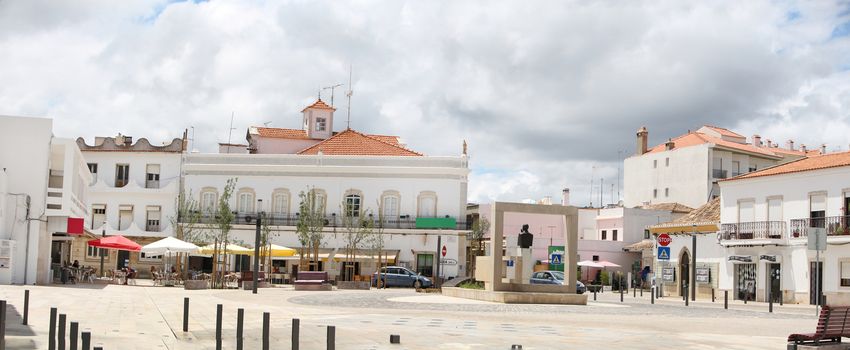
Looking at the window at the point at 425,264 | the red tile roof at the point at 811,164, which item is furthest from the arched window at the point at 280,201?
the red tile roof at the point at 811,164

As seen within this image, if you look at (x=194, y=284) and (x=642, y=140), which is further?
(x=642, y=140)

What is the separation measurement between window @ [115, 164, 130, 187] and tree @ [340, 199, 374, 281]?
14150mm

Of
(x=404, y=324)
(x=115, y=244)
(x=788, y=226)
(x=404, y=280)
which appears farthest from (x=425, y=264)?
(x=404, y=324)

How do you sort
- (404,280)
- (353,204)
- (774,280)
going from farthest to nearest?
(353,204) → (404,280) → (774,280)

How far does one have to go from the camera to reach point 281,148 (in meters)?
68.7

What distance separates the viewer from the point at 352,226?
60625 mm

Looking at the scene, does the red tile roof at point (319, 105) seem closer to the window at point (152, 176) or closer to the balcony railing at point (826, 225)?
the window at point (152, 176)

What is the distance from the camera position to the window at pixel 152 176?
2482 inches

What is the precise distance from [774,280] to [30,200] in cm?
3184

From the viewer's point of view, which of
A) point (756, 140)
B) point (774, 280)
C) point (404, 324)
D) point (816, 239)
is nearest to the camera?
point (404, 324)

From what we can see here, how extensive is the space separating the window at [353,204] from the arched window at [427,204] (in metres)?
3.84

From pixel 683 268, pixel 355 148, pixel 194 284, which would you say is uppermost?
pixel 355 148

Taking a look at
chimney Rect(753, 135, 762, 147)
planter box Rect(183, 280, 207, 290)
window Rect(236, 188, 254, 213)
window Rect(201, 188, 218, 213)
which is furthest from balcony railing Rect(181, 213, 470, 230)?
chimney Rect(753, 135, 762, 147)

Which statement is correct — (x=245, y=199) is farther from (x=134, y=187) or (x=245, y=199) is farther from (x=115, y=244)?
(x=115, y=244)
